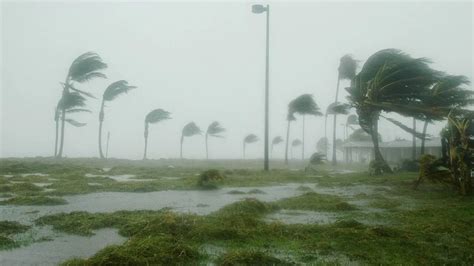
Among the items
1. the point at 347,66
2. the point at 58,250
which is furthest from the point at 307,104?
the point at 58,250

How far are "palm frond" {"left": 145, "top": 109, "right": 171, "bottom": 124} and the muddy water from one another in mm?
50320

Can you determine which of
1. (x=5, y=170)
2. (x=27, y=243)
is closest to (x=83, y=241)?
(x=27, y=243)

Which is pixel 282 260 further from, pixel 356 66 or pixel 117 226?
pixel 356 66

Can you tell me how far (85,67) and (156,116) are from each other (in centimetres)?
2336

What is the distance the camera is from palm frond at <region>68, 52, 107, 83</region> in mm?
33141

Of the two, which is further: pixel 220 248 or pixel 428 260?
pixel 220 248

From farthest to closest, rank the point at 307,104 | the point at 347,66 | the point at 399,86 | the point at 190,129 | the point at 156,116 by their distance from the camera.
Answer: the point at 190,129, the point at 156,116, the point at 307,104, the point at 347,66, the point at 399,86

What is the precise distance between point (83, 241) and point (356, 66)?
3974 cm

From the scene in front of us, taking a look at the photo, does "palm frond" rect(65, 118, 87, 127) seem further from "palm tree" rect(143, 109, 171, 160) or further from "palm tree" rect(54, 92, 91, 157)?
"palm tree" rect(143, 109, 171, 160)

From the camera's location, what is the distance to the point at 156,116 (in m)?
56.5

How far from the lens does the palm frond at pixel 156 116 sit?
55812mm

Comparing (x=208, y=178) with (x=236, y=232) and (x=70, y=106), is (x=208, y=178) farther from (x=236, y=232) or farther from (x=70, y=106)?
(x=70, y=106)

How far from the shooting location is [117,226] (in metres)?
7.39

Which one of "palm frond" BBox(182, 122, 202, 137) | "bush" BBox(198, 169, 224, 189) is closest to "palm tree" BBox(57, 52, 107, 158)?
"bush" BBox(198, 169, 224, 189)
